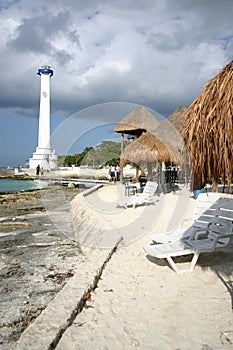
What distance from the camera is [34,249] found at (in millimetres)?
6633

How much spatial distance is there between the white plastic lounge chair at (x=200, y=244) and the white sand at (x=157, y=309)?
29cm

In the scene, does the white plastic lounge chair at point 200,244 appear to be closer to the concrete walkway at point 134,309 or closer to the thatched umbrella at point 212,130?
the concrete walkway at point 134,309

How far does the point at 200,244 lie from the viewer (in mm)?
4207

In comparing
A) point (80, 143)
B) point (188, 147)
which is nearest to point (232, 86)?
point (188, 147)

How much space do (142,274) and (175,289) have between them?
0.63 meters

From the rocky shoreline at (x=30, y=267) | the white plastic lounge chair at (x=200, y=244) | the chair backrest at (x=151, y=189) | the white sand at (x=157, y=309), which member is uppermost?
the chair backrest at (x=151, y=189)

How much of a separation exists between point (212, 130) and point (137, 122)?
1559 cm

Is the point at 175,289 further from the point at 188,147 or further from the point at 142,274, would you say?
the point at 188,147

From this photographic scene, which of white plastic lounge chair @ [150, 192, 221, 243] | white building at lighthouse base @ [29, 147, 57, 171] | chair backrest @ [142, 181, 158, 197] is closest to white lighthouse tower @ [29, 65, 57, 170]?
white building at lighthouse base @ [29, 147, 57, 171]

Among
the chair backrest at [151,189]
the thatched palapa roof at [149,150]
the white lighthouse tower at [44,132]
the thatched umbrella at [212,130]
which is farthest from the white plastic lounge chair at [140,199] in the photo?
the white lighthouse tower at [44,132]

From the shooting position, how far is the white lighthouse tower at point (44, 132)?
44.0m

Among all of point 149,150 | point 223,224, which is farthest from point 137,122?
point 223,224

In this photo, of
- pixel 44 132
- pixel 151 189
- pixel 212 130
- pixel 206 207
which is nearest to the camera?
pixel 212 130

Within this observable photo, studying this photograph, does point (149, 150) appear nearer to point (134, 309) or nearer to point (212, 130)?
point (134, 309)
